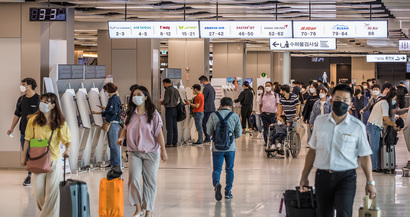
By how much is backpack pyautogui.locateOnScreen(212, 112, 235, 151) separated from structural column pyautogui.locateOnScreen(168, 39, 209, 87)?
559 inches

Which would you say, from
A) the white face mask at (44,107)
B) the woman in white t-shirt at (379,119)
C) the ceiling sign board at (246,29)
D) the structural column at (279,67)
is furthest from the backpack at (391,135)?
the structural column at (279,67)

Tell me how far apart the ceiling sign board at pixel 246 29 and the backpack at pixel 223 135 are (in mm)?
6214

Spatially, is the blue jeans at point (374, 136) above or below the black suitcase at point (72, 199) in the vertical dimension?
above

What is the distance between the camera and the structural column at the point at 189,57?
23906 mm

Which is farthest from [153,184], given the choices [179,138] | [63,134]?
[179,138]

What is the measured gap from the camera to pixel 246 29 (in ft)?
51.9

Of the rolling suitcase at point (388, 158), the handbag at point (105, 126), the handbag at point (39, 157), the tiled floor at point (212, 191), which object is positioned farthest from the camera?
the handbag at point (105, 126)

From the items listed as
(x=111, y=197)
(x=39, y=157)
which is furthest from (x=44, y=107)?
(x=111, y=197)

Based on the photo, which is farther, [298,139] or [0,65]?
[298,139]

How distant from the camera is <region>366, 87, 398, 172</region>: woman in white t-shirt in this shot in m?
12.3

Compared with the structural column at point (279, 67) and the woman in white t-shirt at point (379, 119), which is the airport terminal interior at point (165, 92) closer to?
the woman in white t-shirt at point (379, 119)

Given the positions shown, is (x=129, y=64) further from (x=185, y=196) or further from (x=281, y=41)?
(x=185, y=196)

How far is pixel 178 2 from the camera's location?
53.2ft

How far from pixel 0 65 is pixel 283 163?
6.07 meters
